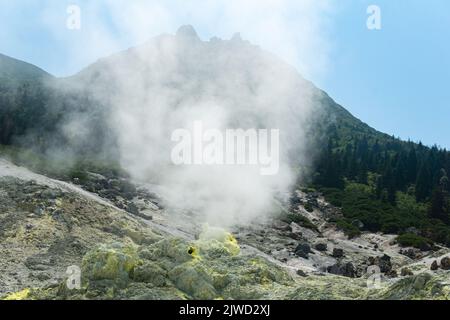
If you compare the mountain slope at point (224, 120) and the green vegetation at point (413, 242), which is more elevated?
the mountain slope at point (224, 120)

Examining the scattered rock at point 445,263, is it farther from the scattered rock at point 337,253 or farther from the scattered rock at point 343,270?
the scattered rock at point 337,253

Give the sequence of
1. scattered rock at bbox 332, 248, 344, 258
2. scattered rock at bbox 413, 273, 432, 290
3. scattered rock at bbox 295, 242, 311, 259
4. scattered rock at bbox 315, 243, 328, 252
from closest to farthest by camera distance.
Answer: scattered rock at bbox 413, 273, 432, 290, scattered rock at bbox 295, 242, 311, 259, scattered rock at bbox 332, 248, 344, 258, scattered rock at bbox 315, 243, 328, 252

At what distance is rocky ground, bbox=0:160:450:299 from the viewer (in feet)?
37.0

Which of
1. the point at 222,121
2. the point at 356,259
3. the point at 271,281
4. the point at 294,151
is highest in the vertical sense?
the point at 222,121

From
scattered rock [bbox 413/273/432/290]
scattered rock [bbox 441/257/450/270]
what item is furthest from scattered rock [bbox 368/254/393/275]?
scattered rock [bbox 413/273/432/290]

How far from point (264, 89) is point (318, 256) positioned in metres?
117

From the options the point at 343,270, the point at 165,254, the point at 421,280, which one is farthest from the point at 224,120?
the point at 421,280

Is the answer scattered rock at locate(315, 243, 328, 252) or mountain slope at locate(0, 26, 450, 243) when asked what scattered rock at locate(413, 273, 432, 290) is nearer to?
scattered rock at locate(315, 243, 328, 252)

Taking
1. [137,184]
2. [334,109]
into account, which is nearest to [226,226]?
[137,184]

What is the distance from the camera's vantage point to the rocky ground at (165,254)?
11.3m

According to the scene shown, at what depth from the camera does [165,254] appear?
13.0 m

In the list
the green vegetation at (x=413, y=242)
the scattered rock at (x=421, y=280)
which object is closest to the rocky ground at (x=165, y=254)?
the scattered rock at (x=421, y=280)

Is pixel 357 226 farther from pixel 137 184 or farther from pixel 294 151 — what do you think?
pixel 294 151
